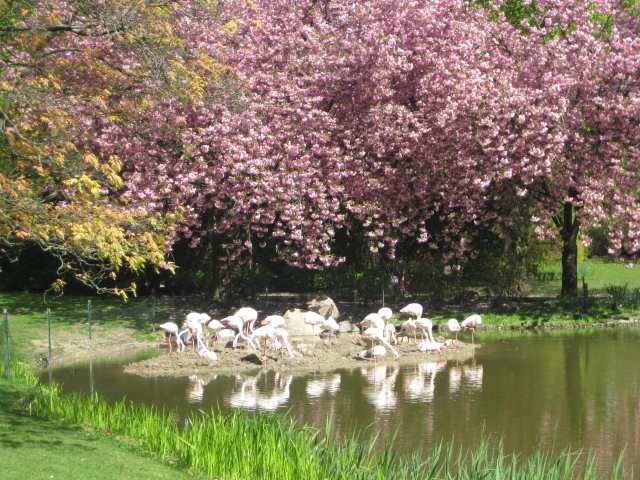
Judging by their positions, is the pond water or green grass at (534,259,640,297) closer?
the pond water

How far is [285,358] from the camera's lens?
677 inches

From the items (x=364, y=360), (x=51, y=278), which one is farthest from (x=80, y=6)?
(x=51, y=278)

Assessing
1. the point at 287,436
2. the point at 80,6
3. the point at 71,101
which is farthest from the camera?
the point at 71,101

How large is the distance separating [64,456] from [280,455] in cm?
266

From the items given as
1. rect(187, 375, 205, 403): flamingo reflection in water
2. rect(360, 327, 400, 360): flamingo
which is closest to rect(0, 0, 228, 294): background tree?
rect(187, 375, 205, 403): flamingo reflection in water

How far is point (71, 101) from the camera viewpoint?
14266 mm

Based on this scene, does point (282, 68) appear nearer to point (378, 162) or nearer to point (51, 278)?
point (378, 162)

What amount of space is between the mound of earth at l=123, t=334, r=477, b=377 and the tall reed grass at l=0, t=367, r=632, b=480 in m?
5.71

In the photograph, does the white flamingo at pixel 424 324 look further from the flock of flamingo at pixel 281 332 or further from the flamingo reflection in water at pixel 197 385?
the flamingo reflection in water at pixel 197 385

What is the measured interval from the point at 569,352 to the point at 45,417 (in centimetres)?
1193

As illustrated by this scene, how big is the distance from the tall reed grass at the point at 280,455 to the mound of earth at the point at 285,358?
18.7ft

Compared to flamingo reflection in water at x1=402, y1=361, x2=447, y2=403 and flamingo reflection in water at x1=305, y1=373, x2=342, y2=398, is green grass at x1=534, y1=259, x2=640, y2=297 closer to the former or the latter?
flamingo reflection in water at x1=402, y1=361, x2=447, y2=403

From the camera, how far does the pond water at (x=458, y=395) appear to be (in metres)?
11.1

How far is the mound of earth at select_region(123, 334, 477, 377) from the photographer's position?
16562 mm
